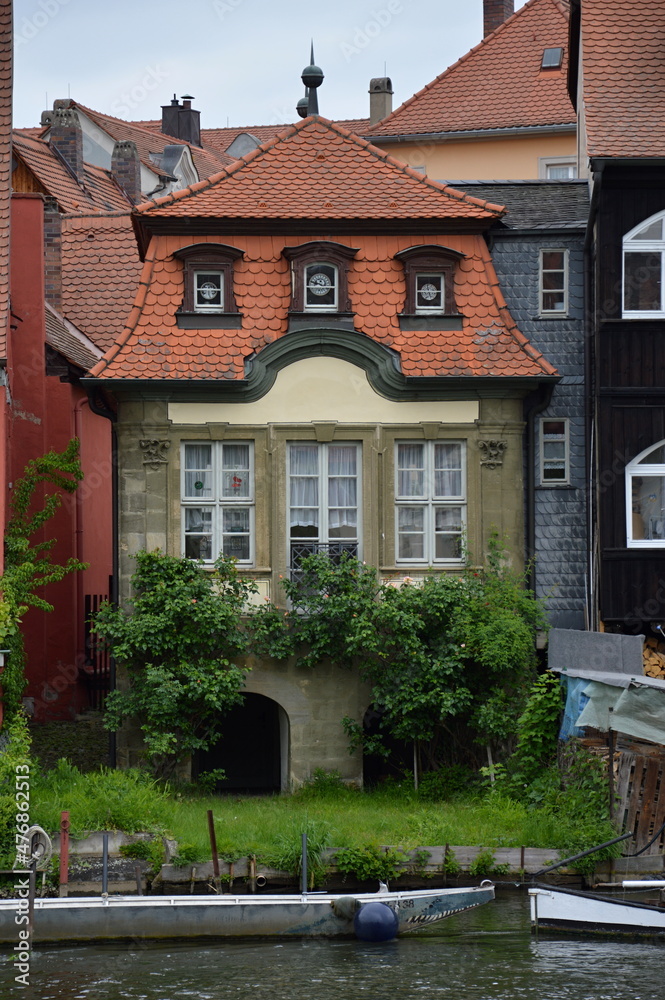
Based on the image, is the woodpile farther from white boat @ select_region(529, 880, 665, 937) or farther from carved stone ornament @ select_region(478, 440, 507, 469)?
white boat @ select_region(529, 880, 665, 937)

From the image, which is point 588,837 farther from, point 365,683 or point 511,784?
point 365,683

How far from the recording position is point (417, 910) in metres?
20.2

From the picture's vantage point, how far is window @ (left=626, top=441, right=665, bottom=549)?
2511 cm

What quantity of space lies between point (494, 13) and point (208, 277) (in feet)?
86.2

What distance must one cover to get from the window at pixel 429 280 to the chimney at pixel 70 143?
20.3 meters

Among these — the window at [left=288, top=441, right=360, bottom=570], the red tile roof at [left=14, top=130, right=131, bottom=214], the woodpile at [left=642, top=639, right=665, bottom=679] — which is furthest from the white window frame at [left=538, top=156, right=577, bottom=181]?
the woodpile at [left=642, top=639, right=665, bottom=679]

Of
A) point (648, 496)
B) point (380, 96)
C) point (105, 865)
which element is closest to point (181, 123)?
point (380, 96)

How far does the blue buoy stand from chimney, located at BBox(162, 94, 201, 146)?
50133 millimetres

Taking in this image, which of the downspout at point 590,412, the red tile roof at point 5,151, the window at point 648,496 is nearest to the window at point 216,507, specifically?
the red tile roof at point 5,151

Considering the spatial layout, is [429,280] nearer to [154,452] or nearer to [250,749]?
[154,452]

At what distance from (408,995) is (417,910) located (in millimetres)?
2439

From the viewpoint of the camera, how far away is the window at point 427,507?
25.9 m

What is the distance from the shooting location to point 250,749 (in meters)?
27.0
